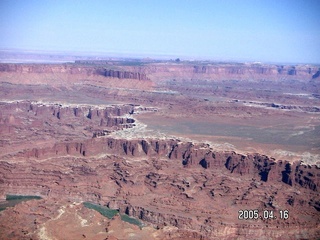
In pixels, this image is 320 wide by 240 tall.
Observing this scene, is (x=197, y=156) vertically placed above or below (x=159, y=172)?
above

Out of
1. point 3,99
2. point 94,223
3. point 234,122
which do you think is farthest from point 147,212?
point 3,99

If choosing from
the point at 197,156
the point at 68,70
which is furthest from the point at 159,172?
the point at 68,70

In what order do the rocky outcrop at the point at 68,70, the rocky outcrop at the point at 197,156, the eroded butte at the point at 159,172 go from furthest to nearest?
the rocky outcrop at the point at 68,70, the rocky outcrop at the point at 197,156, the eroded butte at the point at 159,172

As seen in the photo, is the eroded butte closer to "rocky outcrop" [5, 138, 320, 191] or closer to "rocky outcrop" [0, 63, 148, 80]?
"rocky outcrop" [5, 138, 320, 191]

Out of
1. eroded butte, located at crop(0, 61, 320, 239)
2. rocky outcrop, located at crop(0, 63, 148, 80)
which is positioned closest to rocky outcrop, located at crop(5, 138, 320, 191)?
eroded butte, located at crop(0, 61, 320, 239)

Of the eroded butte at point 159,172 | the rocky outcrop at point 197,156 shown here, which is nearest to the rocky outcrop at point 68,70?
the eroded butte at point 159,172

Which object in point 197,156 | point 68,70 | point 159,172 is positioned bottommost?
point 159,172

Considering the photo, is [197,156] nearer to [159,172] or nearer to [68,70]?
[159,172]

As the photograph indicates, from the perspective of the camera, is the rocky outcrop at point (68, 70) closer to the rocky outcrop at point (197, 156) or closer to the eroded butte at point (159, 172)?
the eroded butte at point (159, 172)
